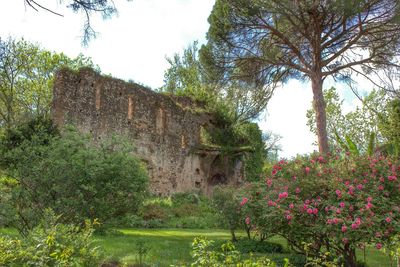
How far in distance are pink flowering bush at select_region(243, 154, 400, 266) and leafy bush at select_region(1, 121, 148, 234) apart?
253 centimetres

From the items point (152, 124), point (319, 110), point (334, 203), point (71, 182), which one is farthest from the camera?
point (152, 124)

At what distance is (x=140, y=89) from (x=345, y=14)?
47.8 ft

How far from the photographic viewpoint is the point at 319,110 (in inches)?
446

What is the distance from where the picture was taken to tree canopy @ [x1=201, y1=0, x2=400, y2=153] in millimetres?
11031

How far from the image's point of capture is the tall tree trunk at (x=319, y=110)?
11086mm

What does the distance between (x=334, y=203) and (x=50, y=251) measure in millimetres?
4012

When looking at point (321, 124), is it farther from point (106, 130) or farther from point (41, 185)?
point (106, 130)

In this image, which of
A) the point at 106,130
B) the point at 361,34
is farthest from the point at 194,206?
the point at 361,34

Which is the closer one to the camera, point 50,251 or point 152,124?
point 50,251

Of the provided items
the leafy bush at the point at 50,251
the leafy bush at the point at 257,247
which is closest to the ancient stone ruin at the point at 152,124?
the leafy bush at the point at 257,247

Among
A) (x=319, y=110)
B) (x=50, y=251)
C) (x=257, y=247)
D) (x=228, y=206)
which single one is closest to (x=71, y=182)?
(x=50, y=251)

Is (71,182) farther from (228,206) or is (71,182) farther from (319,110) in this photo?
(319,110)

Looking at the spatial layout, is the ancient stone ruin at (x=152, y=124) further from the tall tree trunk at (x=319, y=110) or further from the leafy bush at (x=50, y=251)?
the leafy bush at (x=50, y=251)

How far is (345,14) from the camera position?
1078 cm
